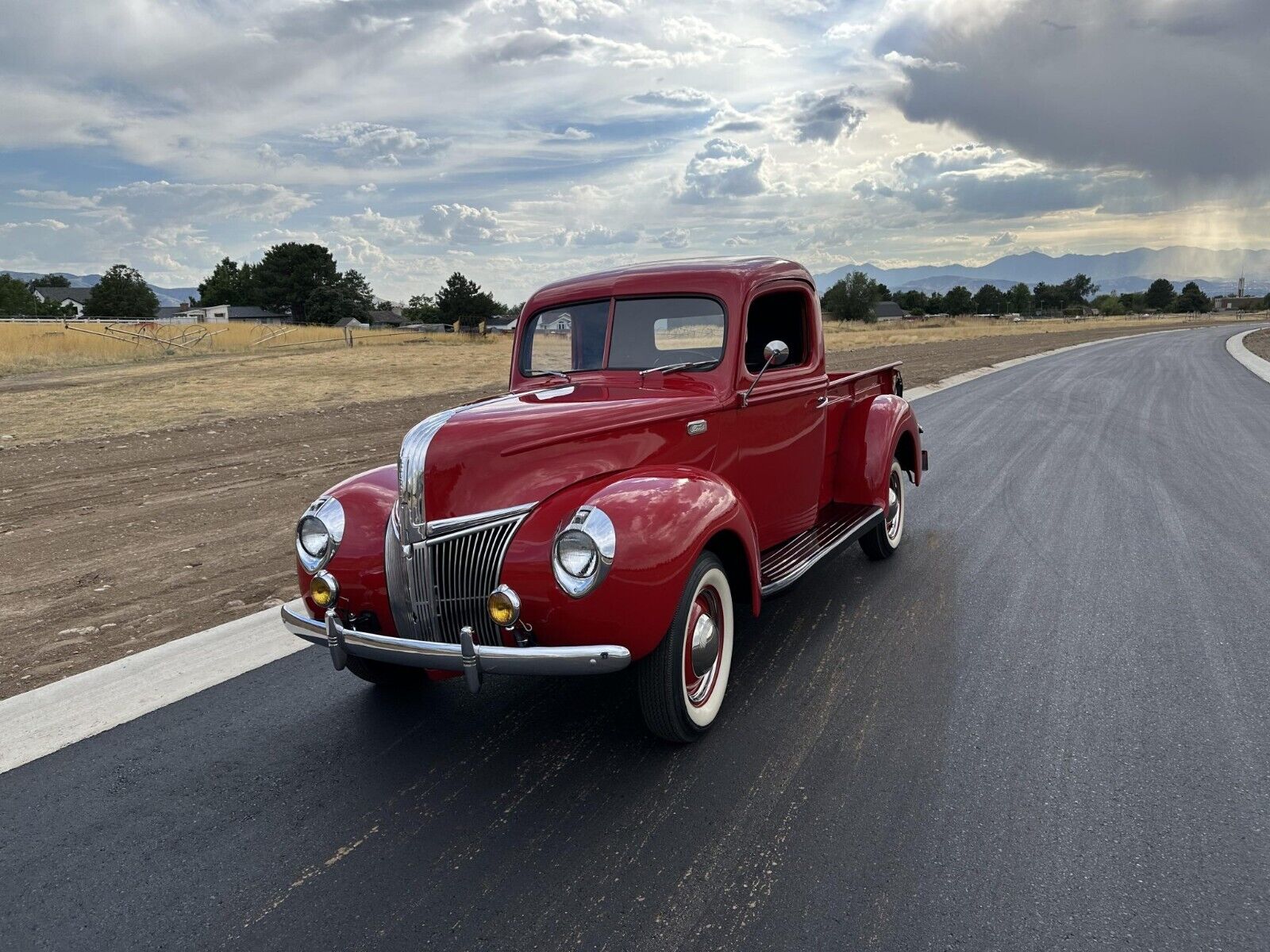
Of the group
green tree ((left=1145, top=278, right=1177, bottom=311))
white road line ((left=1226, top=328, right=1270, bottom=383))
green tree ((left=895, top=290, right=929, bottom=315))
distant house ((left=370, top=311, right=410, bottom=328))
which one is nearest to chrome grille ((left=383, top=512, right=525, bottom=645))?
white road line ((left=1226, top=328, right=1270, bottom=383))

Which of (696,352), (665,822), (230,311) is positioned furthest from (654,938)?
(230,311)

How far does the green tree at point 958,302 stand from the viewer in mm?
140125

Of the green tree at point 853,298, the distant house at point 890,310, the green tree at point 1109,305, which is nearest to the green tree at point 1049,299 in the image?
the green tree at point 1109,305

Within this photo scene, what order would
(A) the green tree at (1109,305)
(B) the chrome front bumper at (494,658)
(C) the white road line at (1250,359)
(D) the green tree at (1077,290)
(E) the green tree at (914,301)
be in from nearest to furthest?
(B) the chrome front bumper at (494,658) < (C) the white road line at (1250,359) < (E) the green tree at (914,301) < (A) the green tree at (1109,305) < (D) the green tree at (1077,290)

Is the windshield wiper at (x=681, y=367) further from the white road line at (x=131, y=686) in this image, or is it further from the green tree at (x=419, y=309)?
the green tree at (x=419, y=309)

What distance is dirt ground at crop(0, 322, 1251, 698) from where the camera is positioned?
4.87m

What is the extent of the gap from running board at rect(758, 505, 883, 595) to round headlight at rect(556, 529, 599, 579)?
107cm

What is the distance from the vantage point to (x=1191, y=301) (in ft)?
462

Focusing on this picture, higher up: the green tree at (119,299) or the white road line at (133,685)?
the green tree at (119,299)

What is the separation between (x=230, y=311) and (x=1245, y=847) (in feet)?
351

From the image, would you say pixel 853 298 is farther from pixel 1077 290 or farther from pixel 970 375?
pixel 1077 290

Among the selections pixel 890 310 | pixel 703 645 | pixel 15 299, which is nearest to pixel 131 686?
pixel 703 645

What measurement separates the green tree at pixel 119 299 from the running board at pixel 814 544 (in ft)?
305

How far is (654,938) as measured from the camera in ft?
7.77
